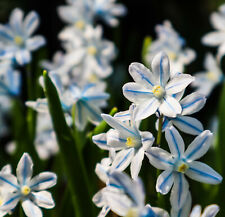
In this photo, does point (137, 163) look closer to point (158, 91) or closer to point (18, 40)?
point (158, 91)

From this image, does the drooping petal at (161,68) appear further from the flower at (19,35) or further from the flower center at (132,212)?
the flower at (19,35)

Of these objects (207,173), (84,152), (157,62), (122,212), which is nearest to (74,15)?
(84,152)

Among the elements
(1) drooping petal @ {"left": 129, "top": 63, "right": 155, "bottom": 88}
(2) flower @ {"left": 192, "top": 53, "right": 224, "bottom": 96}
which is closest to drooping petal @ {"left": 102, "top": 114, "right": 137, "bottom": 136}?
(1) drooping petal @ {"left": 129, "top": 63, "right": 155, "bottom": 88}

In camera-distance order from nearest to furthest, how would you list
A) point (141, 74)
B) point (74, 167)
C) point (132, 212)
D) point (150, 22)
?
point (132, 212) → point (141, 74) → point (74, 167) → point (150, 22)

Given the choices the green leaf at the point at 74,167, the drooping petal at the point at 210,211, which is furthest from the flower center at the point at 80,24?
the drooping petal at the point at 210,211

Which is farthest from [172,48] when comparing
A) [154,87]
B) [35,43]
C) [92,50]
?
[154,87]

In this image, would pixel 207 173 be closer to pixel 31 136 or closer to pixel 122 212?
pixel 122 212
